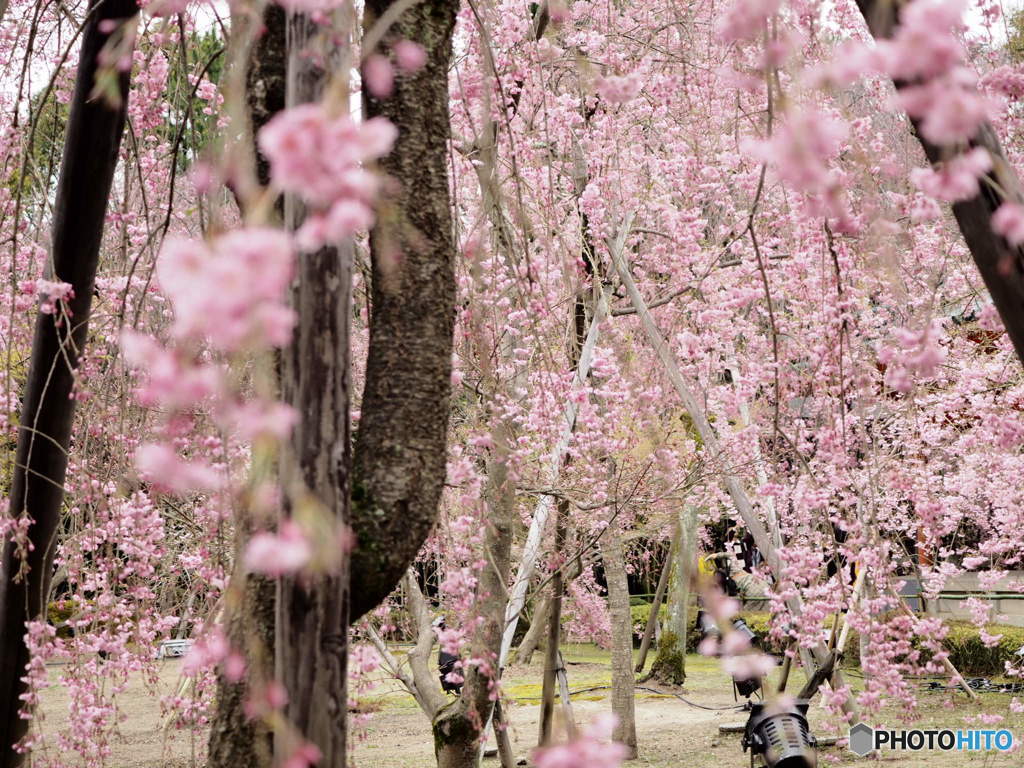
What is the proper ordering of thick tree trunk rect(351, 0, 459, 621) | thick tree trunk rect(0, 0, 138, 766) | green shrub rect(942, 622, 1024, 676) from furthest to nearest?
green shrub rect(942, 622, 1024, 676), thick tree trunk rect(0, 0, 138, 766), thick tree trunk rect(351, 0, 459, 621)

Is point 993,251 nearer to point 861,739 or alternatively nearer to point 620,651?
point 861,739

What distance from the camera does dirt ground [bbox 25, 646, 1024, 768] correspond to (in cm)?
900

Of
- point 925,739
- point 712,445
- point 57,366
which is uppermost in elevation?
point 712,445

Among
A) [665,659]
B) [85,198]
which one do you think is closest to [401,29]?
[85,198]

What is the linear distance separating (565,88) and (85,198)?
20.2ft

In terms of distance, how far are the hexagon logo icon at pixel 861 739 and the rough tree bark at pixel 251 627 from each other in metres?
8.27

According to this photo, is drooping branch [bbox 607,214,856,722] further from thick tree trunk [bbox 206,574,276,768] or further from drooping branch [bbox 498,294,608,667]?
thick tree trunk [bbox 206,574,276,768]

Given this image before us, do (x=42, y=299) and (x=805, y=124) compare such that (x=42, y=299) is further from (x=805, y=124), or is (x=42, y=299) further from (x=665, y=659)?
(x=665, y=659)

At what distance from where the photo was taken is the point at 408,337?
2.04 metres

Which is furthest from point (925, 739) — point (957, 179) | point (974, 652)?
point (957, 179)

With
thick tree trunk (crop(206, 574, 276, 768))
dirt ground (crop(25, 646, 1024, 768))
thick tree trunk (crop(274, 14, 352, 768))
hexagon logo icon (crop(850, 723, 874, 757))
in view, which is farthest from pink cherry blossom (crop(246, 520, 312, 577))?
hexagon logo icon (crop(850, 723, 874, 757))

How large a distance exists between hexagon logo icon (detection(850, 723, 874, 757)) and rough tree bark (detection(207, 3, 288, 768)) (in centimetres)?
827

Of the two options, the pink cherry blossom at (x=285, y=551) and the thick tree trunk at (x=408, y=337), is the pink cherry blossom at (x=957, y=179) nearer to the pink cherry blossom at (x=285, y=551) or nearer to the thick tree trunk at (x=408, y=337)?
the pink cherry blossom at (x=285, y=551)

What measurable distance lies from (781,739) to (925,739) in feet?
13.6
